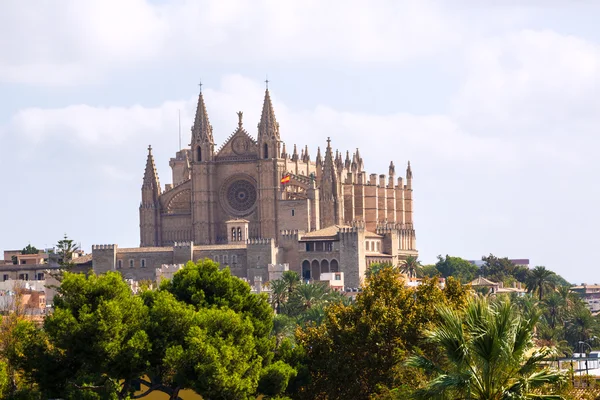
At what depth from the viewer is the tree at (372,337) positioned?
42.9 metres

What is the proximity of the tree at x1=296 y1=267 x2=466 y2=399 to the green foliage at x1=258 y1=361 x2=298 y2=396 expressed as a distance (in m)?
1.57

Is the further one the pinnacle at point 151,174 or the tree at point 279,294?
the pinnacle at point 151,174

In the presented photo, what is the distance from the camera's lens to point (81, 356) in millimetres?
41000

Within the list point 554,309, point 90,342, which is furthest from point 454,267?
point 90,342

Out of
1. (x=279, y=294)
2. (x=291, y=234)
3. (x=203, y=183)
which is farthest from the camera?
(x=203, y=183)

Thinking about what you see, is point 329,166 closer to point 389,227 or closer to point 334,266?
point 334,266

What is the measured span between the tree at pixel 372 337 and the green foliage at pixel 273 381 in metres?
1.57

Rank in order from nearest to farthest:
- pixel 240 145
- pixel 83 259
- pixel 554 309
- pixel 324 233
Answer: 1. pixel 554 309
2. pixel 324 233
3. pixel 83 259
4. pixel 240 145

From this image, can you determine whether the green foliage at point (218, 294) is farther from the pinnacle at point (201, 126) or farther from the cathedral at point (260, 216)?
the pinnacle at point (201, 126)

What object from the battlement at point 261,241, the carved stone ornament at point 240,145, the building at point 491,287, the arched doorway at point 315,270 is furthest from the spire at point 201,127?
the building at point 491,287

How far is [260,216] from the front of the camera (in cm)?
12731

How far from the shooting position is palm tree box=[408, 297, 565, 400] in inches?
1085

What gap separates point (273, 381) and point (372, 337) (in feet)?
10.4

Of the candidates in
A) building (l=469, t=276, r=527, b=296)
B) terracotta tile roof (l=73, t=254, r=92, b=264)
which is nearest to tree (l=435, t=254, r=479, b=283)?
building (l=469, t=276, r=527, b=296)
